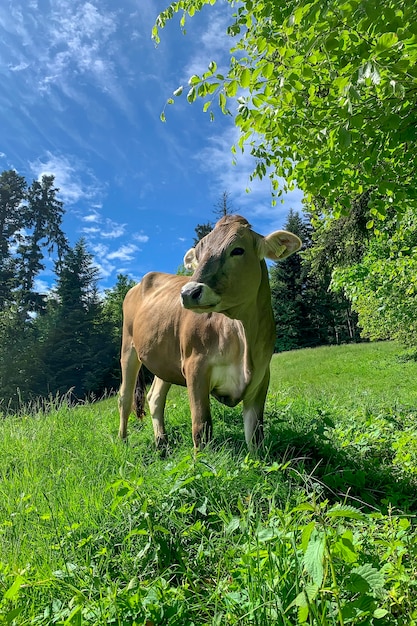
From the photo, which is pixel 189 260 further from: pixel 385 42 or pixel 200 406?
pixel 385 42

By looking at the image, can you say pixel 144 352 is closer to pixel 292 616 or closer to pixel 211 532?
pixel 211 532

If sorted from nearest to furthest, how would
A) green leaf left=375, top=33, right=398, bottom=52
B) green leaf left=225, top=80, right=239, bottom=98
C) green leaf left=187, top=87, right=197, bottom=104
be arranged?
green leaf left=375, top=33, right=398, bottom=52 → green leaf left=225, top=80, right=239, bottom=98 → green leaf left=187, top=87, right=197, bottom=104

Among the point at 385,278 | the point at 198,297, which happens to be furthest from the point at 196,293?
the point at 385,278

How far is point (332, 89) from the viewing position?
12.4 feet

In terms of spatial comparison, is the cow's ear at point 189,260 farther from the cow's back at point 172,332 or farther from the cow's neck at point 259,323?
the cow's neck at point 259,323

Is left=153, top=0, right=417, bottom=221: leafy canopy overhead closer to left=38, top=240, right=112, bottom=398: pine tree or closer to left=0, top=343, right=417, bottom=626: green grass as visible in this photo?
left=0, top=343, right=417, bottom=626: green grass

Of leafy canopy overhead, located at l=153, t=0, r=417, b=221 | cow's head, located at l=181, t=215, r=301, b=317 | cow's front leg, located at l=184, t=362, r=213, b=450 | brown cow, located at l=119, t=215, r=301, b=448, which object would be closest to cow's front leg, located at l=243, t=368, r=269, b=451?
brown cow, located at l=119, t=215, r=301, b=448

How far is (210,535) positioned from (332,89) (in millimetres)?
3669

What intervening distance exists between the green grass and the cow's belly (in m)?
0.55

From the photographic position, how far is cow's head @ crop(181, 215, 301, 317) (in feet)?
10.7

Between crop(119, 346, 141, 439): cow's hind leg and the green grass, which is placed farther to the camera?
crop(119, 346, 141, 439): cow's hind leg

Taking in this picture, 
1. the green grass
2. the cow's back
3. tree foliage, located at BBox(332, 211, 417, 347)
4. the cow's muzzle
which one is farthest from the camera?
tree foliage, located at BBox(332, 211, 417, 347)

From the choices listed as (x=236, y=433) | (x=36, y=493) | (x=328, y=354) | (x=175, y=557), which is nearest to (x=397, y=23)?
(x=175, y=557)

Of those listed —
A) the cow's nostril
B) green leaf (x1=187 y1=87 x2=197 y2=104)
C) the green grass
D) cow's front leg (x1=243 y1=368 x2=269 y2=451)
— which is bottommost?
the green grass
